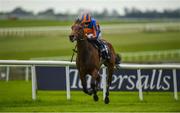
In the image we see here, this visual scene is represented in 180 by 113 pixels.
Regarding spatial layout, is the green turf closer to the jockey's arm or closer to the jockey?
the jockey

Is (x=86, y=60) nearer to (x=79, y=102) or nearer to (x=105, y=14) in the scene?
(x=79, y=102)

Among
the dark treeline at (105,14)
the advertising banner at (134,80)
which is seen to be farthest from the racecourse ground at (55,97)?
the dark treeline at (105,14)

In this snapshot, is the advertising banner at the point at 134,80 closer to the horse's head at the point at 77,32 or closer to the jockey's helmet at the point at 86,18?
the jockey's helmet at the point at 86,18

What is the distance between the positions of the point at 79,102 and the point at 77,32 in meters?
2.83

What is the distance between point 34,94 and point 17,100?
408 mm

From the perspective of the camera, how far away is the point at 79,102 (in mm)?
16297

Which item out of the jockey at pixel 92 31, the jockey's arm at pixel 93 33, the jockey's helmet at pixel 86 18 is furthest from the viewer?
the jockey's arm at pixel 93 33

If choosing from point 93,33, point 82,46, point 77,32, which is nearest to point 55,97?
point 93,33

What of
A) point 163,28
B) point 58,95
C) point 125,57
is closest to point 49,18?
point 163,28

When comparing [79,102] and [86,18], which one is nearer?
[86,18]

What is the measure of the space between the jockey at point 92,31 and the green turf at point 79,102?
1.20 meters

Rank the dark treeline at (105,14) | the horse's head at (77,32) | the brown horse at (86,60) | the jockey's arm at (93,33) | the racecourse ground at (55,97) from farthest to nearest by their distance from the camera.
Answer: the dark treeline at (105,14)
the jockey's arm at (93,33)
the racecourse ground at (55,97)
the brown horse at (86,60)
the horse's head at (77,32)

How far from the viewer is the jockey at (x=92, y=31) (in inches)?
573

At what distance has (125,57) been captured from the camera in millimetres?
34875
